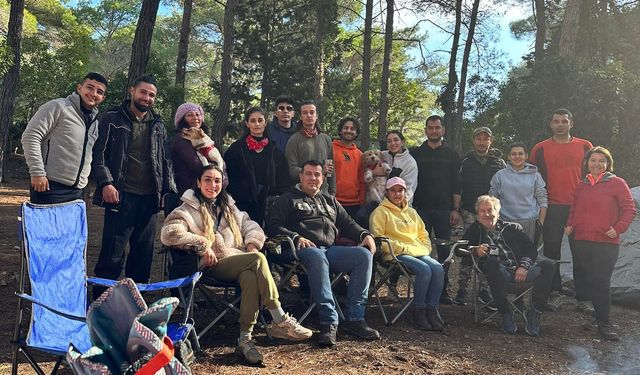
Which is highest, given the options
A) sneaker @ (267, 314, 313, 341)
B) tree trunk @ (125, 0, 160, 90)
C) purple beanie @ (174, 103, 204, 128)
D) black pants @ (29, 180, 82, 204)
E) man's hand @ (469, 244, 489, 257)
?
tree trunk @ (125, 0, 160, 90)

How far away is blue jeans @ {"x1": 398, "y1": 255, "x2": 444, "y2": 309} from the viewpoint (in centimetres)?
436

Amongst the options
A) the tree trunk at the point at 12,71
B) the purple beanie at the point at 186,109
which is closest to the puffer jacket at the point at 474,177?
the purple beanie at the point at 186,109

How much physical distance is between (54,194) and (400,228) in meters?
2.52

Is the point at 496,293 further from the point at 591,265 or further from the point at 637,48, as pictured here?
the point at 637,48

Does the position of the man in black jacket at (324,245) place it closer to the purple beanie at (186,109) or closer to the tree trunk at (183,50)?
the purple beanie at (186,109)

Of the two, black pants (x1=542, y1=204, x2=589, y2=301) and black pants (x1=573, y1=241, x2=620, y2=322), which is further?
black pants (x1=542, y1=204, x2=589, y2=301)

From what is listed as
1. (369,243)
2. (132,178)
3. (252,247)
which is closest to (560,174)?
(369,243)

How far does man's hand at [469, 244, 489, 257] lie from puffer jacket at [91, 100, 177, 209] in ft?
7.88

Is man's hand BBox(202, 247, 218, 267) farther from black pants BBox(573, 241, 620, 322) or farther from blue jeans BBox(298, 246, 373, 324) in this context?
black pants BBox(573, 241, 620, 322)

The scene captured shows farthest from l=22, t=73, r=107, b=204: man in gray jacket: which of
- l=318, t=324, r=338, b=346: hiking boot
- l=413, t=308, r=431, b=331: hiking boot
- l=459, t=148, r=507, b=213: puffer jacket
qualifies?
l=459, t=148, r=507, b=213: puffer jacket

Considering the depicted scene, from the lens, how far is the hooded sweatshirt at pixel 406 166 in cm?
507

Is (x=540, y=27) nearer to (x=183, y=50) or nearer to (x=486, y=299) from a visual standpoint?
(x=183, y=50)

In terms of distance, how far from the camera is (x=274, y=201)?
4277mm

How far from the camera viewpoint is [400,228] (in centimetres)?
466
